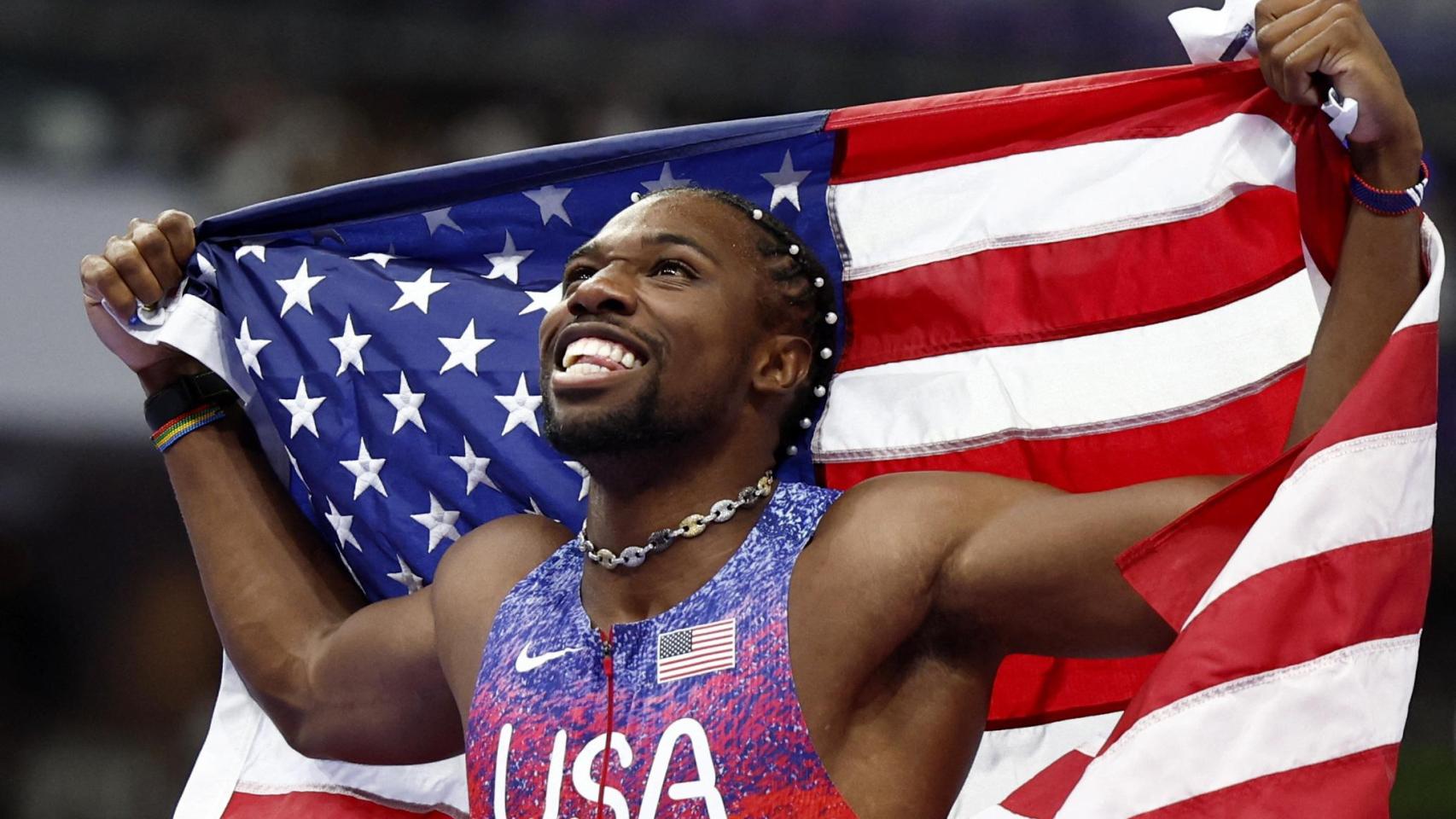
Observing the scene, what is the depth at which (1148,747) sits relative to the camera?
197cm

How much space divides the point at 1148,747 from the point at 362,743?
1.46 metres

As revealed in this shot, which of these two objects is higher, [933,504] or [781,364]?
[781,364]

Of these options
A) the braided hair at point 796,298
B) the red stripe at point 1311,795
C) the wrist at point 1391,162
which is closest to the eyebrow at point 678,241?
the braided hair at point 796,298

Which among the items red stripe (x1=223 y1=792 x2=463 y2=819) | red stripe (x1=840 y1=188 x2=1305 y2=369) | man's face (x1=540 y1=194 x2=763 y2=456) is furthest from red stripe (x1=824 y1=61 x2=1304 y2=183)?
red stripe (x1=223 y1=792 x2=463 y2=819)

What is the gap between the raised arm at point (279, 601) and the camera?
9.11 feet

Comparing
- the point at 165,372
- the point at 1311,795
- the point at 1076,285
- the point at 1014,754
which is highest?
the point at 165,372

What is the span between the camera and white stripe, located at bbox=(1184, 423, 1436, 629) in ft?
6.57

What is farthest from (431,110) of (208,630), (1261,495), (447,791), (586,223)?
(1261,495)

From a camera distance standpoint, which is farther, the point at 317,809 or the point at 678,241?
the point at 317,809

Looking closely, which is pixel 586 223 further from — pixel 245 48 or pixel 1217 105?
pixel 245 48

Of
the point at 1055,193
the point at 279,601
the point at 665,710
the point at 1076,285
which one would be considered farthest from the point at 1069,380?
the point at 279,601

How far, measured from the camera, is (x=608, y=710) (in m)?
2.30

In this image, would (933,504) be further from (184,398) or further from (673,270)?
(184,398)

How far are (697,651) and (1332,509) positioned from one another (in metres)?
0.89
